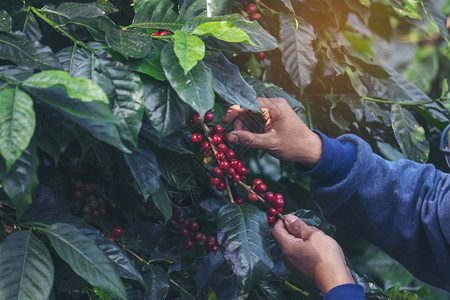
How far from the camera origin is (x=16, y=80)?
752 mm

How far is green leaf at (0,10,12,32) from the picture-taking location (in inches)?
33.5

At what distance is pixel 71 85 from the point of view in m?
0.70

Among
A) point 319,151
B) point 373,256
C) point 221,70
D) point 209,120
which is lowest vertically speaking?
point 373,256

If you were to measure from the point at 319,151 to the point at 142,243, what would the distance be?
1.37 feet

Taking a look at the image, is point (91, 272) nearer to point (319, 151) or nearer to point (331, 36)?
point (319, 151)

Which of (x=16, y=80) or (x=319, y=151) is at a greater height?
(x=16, y=80)

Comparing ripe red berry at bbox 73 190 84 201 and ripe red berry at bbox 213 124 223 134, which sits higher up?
ripe red berry at bbox 213 124 223 134

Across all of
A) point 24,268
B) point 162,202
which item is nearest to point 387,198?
point 162,202

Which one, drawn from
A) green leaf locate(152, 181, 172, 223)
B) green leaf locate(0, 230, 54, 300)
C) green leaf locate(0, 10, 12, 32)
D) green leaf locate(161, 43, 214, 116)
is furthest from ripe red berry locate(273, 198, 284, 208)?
green leaf locate(0, 10, 12, 32)

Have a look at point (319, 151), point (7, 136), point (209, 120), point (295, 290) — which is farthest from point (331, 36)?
point (7, 136)

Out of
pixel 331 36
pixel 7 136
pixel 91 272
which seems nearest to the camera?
pixel 7 136

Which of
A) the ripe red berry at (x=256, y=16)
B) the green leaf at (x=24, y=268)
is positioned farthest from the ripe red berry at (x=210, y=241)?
the ripe red berry at (x=256, y=16)

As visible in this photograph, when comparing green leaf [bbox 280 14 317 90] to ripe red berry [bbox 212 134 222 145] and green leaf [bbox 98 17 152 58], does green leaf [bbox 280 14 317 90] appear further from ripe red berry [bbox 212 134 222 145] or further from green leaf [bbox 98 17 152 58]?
green leaf [bbox 98 17 152 58]

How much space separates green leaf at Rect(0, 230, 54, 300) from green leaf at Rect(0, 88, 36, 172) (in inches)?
7.5
